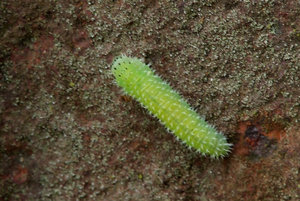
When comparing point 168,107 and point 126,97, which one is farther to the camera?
point 126,97

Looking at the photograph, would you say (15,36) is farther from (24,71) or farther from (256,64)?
(256,64)

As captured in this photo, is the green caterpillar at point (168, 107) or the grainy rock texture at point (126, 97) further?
the grainy rock texture at point (126, 97)

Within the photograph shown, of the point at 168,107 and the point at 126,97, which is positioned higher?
the point at 168,107

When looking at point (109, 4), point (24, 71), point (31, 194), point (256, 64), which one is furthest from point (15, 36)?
point (256, 64)
